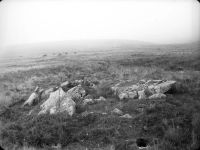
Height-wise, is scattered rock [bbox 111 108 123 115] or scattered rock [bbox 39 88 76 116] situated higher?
scattered rock [bbox 39 88 76 116]

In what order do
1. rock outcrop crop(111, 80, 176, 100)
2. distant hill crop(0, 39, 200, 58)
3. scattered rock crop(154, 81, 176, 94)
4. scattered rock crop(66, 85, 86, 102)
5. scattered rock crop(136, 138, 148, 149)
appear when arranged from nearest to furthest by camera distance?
scattered rock crop(136, 138, 148, 149), rock outcrop crop(111, 80, 176, 100), scattered rock crop(154, 81, 176, 94), scattered rock crop(66, 85, 86, 102), distant hill crop(0, 39, 200, 58)

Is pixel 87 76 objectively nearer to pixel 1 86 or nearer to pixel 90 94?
pixel 90 94

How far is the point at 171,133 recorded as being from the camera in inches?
275

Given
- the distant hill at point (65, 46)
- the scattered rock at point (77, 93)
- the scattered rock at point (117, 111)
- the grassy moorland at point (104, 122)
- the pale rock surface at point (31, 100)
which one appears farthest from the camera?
the distant hill at point (65, 46)

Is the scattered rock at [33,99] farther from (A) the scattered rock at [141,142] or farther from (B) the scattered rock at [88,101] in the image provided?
(A) the scattered rock at [141,142]

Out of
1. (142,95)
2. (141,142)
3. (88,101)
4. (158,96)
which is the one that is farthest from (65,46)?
(141,142)

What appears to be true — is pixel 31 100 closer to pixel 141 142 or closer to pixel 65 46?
pixel 141 142

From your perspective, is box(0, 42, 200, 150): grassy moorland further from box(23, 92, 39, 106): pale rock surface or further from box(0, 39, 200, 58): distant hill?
box(0, 39, 200, 58): distant hill

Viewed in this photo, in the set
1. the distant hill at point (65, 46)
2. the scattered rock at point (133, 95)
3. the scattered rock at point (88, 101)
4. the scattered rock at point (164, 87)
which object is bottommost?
the scattered rock at point (88, 101)

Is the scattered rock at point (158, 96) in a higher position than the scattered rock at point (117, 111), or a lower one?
higher

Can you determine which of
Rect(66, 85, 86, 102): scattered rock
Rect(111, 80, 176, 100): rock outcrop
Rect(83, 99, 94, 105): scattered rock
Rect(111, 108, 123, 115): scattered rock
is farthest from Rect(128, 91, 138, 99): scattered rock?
Rect(66, 85, 86, 102): scattered rock

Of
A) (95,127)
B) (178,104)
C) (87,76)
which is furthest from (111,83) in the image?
(95,127)

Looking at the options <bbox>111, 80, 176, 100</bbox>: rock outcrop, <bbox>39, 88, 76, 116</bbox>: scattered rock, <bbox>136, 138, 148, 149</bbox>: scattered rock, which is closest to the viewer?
<bbox>136, 138, 148, 149</bbox>: scattered rock

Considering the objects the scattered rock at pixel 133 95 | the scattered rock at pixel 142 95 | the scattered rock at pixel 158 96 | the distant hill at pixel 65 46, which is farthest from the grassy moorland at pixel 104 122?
the distant hill at pixel 65 46
